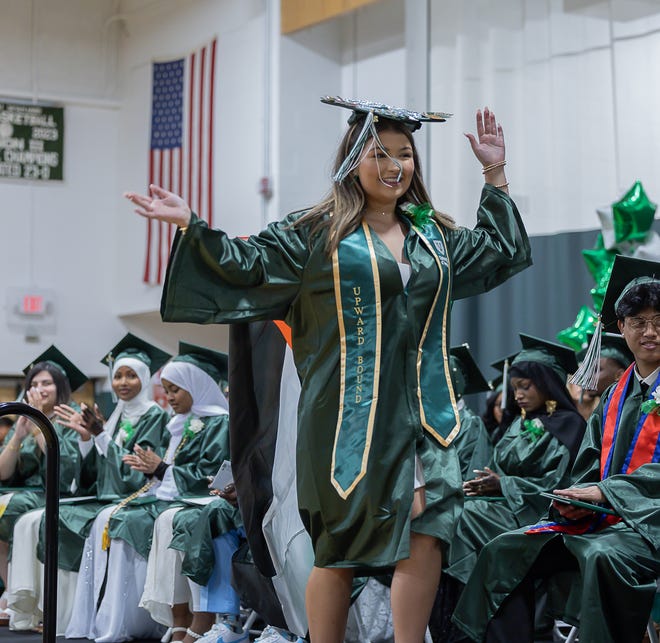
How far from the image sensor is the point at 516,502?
498cm

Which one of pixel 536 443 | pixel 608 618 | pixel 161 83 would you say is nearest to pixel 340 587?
pixel 608 618

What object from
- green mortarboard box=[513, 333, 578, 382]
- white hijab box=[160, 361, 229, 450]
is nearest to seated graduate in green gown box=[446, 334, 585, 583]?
green mortarboard box=[513, 333, 578, 382]

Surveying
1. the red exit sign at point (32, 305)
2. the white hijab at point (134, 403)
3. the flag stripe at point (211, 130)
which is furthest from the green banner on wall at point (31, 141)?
the white hijab at point (134, 403)

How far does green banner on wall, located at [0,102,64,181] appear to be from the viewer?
42.3ft

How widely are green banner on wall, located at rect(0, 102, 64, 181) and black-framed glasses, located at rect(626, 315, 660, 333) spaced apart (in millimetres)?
10235

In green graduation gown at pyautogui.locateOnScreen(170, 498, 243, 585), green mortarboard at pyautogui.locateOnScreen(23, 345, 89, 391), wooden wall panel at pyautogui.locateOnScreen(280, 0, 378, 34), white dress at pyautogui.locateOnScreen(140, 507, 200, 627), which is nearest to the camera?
green graduation gown at pyautogui.locateOnScreen(170, 498, 243, 585)

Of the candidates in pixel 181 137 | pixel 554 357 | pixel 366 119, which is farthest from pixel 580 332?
pixel 181 137

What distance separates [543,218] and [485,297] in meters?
0.84

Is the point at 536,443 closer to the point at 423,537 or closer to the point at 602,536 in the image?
the point at 602,536

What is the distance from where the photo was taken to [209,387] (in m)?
6.26

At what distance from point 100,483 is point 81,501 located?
0.15 m

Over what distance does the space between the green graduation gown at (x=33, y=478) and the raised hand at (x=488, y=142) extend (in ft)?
12.5

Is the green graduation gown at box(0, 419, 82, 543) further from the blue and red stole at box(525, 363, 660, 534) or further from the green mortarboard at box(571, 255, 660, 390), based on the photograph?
the blue and red stole at box(525, 363, 660, 534)

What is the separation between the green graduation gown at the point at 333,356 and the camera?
119 inches
